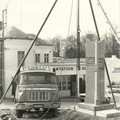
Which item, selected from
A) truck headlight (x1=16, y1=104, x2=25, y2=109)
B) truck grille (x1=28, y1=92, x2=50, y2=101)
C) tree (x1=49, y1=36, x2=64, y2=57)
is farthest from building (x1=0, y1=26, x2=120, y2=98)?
truck headlight (x1=16, y1=104, x2=25, y2=109)

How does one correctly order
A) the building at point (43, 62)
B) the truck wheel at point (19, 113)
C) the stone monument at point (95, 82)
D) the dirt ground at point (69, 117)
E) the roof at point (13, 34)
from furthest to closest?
the building at point (43, 62)
the roof at point (13, 34)
the truck wheel at point (19, 113)
the stone monument at point (95, 82)
the dirt ground at point (69, 117)

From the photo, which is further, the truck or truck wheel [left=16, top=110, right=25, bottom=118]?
truck wheel [left=16, top=110, right=25, bottom=118]

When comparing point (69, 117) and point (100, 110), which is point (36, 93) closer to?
point (69, 117)

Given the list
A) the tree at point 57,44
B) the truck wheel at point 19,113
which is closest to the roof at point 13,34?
the tree at point 57,44

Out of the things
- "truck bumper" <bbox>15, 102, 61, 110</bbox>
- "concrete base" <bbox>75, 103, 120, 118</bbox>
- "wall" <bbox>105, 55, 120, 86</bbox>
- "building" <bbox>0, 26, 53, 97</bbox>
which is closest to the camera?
"concrete base" <bbox>75, 103, 120, 118</bbox>

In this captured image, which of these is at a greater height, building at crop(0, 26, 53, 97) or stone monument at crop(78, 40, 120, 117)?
building at crop(0, 26, 53, 97)

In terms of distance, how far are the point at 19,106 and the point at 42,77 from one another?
1.09 m

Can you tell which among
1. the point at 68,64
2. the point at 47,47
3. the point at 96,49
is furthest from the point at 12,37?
the point at 96,49

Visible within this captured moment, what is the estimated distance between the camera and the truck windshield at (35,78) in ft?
28.5

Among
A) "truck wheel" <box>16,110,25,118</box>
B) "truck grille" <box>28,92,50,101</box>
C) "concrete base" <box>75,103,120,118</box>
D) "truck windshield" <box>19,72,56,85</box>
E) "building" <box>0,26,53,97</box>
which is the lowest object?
"truck wheel" <box>16,110,25,118</box>

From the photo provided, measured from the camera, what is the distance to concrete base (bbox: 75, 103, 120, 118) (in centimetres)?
693

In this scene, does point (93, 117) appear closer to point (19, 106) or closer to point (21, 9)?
point (19, 106)

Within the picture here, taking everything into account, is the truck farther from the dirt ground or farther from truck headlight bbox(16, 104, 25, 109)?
the dirt ground

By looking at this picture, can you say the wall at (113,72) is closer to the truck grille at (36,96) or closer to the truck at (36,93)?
the truck at (36,93)
